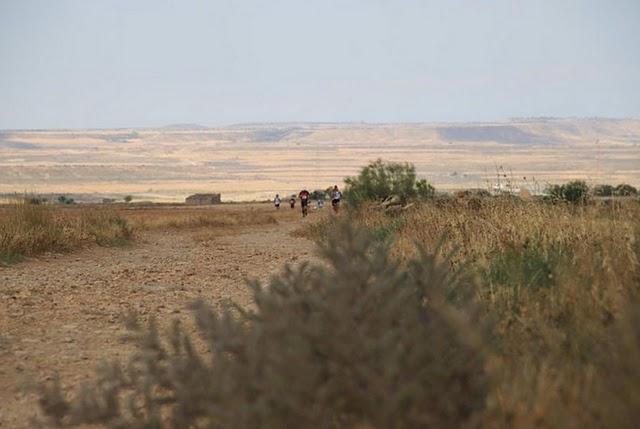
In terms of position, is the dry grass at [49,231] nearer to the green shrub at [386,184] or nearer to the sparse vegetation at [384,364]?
the sparse vegetation at [384,364]

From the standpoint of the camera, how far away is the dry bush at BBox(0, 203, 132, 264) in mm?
18266

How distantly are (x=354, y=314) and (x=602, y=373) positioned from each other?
1110 millimetres

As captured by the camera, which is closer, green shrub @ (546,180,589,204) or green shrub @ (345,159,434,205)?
green shrub @ (546,180,589,204)

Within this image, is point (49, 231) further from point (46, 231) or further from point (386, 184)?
point (386, 184)

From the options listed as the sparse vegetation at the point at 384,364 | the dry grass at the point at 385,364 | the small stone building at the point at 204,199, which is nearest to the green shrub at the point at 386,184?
the sparse vegetation at the point at 384,364

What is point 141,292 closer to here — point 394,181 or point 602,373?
point 602,373

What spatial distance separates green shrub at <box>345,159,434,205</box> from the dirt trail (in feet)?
61.7

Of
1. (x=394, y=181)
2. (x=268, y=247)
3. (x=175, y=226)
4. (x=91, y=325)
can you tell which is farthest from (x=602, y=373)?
(x=394, y=181)

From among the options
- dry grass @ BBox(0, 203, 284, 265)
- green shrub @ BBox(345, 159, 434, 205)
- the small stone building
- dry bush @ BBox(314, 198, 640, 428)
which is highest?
dry bush @ BBox(314, 198, 640, 428)

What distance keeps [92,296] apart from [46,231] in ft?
23.6

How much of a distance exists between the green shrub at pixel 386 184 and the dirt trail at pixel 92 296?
1880 centimetres

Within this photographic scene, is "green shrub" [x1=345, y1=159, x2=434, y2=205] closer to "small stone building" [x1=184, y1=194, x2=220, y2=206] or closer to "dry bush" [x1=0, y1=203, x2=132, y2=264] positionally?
"dry bush" [x1=0, y1=203, x2=132, y2=264]

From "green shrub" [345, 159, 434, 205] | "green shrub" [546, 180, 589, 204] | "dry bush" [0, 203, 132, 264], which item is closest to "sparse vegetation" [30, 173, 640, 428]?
"green shrub" [546, 180, 589, 204]

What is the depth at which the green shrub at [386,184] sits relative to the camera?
42438mm
